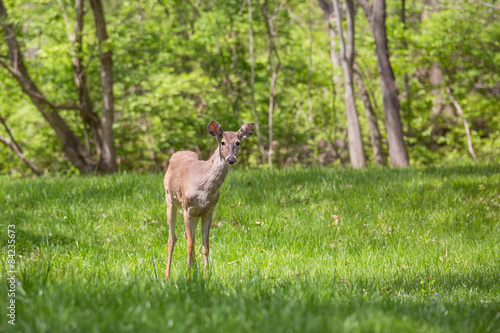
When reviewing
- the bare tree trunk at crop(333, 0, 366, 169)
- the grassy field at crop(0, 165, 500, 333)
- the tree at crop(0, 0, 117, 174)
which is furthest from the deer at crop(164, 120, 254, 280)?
the tree at crop(0, 0, 117, 174)

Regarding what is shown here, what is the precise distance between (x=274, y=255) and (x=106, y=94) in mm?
10786

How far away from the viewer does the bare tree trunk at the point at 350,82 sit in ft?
43.0

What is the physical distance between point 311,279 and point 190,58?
13780mm

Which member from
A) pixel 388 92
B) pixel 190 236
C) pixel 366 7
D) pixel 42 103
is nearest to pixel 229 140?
pixel 190 236

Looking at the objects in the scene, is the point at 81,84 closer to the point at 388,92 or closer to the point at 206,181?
the point at 388,92

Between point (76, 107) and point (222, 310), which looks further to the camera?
point (76, 107)

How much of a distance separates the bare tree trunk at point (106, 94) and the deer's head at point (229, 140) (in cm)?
1086

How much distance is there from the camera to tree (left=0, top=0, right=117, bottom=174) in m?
14.4

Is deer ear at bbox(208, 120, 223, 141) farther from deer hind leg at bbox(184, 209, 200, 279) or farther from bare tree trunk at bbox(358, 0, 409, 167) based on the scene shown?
bare tree trunk at bbox(358, 0, 409, 167)

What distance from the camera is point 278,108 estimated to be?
17.3m

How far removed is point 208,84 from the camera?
1683cm

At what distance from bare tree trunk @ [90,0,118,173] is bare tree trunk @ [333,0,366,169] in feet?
21.9

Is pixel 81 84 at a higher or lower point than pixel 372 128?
higher

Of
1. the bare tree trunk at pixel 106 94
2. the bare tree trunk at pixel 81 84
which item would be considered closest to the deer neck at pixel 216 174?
the bare tree trunk at pixel 106 94
